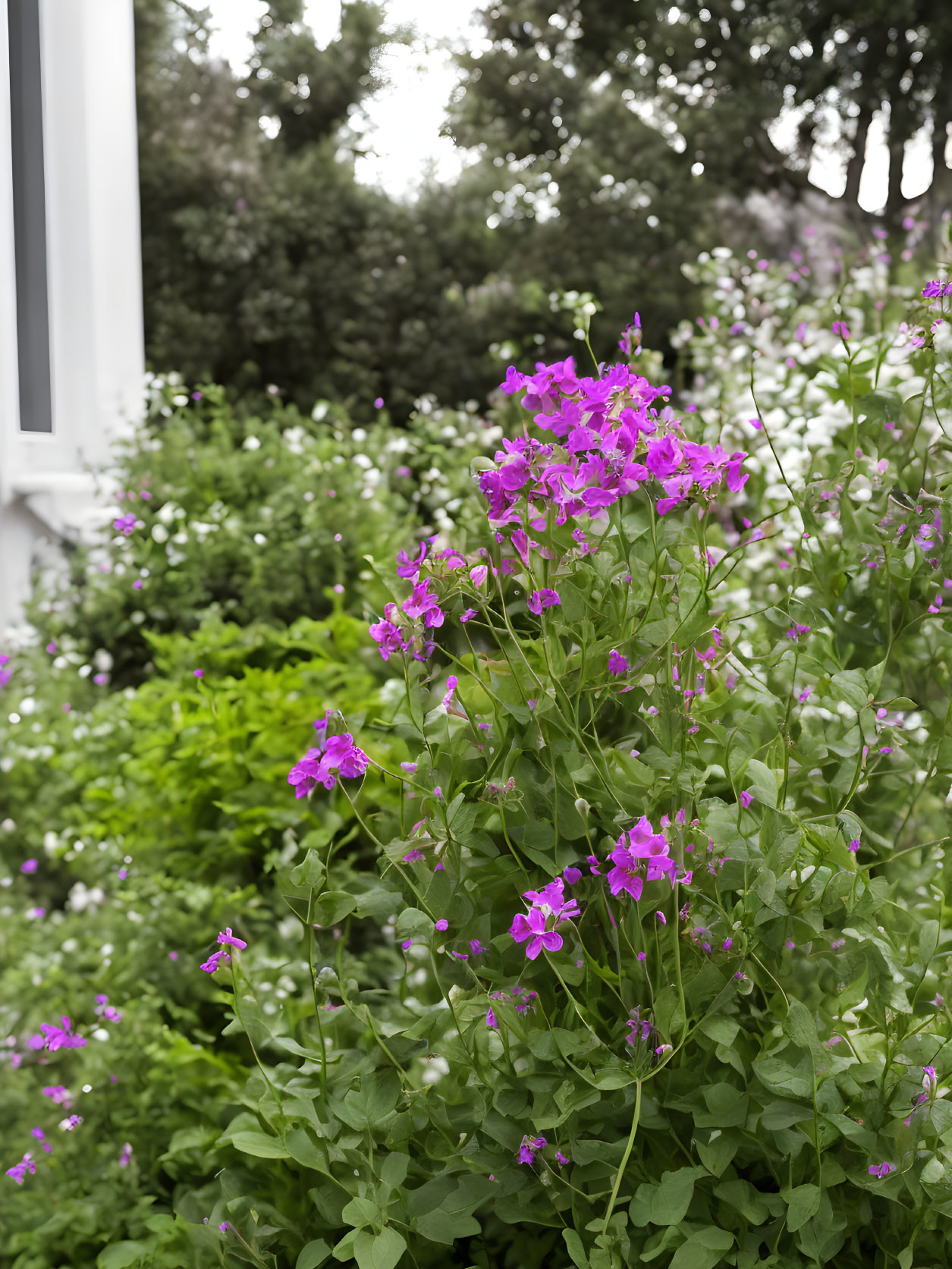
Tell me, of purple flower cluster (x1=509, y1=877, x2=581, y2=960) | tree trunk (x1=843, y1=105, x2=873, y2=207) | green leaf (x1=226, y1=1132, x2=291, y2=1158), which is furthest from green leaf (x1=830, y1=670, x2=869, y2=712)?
tree trunk (x1=843, y1=105, x2=873, y2=207)

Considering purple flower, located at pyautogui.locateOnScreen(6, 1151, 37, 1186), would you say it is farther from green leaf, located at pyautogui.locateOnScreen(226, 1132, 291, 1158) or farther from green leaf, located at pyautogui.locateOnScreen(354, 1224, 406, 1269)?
green leaf, located at pyautogui.locateOnScreen(354, 1224, 406, 1269)

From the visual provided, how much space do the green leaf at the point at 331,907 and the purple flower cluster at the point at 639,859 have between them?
0.70 feet

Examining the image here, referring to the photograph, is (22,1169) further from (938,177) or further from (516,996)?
(938,177)

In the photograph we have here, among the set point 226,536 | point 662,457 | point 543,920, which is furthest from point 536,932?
point 226,536

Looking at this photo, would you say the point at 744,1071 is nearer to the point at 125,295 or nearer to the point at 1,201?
the point at 1,201

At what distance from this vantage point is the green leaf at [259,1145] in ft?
2.96

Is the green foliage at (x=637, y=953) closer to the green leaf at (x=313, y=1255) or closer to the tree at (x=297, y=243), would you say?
the green leaf at (x=313, y=1255)

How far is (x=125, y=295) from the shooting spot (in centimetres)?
346

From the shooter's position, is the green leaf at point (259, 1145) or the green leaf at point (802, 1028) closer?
the green leaf at point (802, 1028)

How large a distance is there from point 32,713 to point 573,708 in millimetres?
1808

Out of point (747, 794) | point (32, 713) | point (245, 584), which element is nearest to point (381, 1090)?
point (747, 794)

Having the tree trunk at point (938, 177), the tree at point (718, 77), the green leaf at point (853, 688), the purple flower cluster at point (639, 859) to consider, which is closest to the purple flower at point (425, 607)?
the purple flower cluster at point (639, 859)

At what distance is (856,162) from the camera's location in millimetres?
6027

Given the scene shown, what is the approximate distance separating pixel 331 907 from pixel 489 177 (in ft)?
18.4
